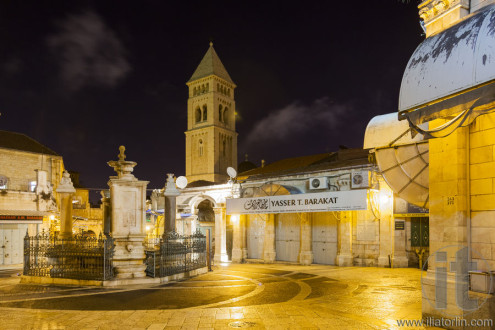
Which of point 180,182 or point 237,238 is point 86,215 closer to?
point 180,182

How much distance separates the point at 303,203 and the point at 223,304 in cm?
1146

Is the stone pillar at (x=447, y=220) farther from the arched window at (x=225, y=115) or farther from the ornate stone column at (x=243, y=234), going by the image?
the arched window at (x=225, y=115)

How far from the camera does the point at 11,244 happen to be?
25.3 m

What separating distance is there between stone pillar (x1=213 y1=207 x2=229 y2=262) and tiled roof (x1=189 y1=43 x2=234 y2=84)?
46787 mm

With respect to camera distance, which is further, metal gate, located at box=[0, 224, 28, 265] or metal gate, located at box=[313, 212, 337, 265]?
metal gate, located at box=[0, 224, 28, 265]

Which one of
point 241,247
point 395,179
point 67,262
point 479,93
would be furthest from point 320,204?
point 479,93

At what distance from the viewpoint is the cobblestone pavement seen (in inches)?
349

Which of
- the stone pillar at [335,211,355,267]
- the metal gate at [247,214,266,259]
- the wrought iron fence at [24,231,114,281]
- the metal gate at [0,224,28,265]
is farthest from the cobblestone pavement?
the metal gate at [247,214,266,259]

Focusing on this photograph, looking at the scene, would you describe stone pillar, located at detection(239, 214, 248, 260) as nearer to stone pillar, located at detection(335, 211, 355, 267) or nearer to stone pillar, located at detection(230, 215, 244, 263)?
stone pillar, located at detection(230, 215, 244, 263)

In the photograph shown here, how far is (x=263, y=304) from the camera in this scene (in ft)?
36.2

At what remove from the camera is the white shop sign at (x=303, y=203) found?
1956 centimetres

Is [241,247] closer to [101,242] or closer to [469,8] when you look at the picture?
[101,242]

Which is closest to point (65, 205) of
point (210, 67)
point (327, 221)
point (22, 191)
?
point (22, 191)

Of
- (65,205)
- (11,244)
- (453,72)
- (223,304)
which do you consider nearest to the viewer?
(453,72)
